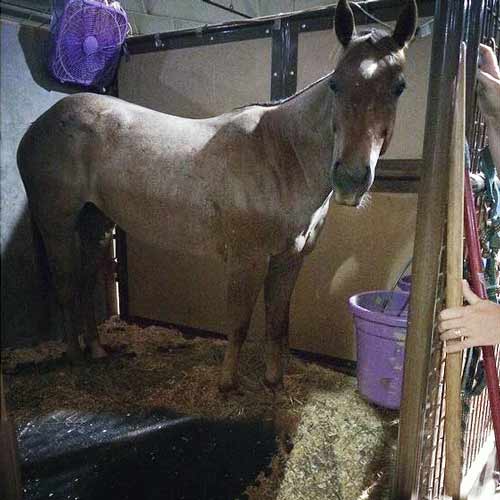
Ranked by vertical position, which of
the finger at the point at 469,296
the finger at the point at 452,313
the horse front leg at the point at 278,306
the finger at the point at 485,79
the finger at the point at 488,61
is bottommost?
the horse front leg at the point at 278,306

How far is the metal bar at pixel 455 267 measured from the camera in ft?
2.92

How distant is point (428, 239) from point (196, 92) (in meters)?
1.98

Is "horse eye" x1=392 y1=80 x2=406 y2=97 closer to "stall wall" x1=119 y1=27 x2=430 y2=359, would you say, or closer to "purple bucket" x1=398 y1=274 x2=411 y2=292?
"stall wall" x1=119 y1=27 x2=430 y2=359

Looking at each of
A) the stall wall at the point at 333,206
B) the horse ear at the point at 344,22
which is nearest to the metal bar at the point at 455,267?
the horse ear at the point at 344,22

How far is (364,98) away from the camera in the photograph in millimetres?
1359

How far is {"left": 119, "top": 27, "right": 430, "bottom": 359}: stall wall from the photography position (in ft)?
7.13

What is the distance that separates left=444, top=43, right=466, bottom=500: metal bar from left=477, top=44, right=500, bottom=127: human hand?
0.33m

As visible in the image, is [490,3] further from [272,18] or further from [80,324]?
[80,324]

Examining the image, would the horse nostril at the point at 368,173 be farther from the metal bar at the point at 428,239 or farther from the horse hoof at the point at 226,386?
the horse hoof at the point at 226,386

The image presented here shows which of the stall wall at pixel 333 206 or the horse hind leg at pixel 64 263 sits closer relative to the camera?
the horse hind leg at pixel 64 263

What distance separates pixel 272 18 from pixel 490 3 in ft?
4.37

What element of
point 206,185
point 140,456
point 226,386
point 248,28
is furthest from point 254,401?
point 248,28

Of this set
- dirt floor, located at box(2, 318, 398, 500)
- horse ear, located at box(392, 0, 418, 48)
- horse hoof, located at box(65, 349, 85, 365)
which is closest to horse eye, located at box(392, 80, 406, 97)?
horse ear, located at box(392, 0, 418, 48)

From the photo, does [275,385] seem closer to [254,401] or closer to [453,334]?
[254,401]
